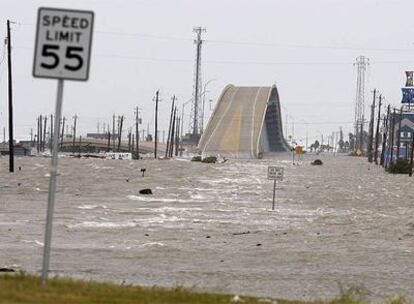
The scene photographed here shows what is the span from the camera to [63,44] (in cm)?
998

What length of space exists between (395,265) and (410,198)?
28.8 meters

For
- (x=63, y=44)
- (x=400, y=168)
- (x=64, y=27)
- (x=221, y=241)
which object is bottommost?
(x=221, y=241)

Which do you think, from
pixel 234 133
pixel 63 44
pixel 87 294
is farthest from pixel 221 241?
pixel 234 133

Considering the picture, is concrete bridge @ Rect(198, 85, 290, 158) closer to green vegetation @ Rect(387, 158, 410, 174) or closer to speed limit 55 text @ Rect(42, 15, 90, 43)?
green vegetation @ Rect(387, 158, 410, 174)

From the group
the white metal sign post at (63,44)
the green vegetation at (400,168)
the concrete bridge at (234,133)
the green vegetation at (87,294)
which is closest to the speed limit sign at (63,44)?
the white metal sign post at (63,44)

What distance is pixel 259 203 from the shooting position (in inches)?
1583

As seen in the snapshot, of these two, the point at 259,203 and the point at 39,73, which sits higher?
the point at 39,73

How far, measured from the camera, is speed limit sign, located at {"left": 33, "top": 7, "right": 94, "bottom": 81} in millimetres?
9953

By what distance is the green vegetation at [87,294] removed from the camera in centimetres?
987

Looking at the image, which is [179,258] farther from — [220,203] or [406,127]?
[406,127]

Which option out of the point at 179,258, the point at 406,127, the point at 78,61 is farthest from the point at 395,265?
the point at 406,127

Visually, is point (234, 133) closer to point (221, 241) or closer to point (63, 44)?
point (221, 241)

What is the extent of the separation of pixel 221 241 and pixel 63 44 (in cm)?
1430

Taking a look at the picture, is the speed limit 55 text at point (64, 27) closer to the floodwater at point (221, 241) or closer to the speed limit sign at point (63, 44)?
the speed limit sign at point (63, 44)
